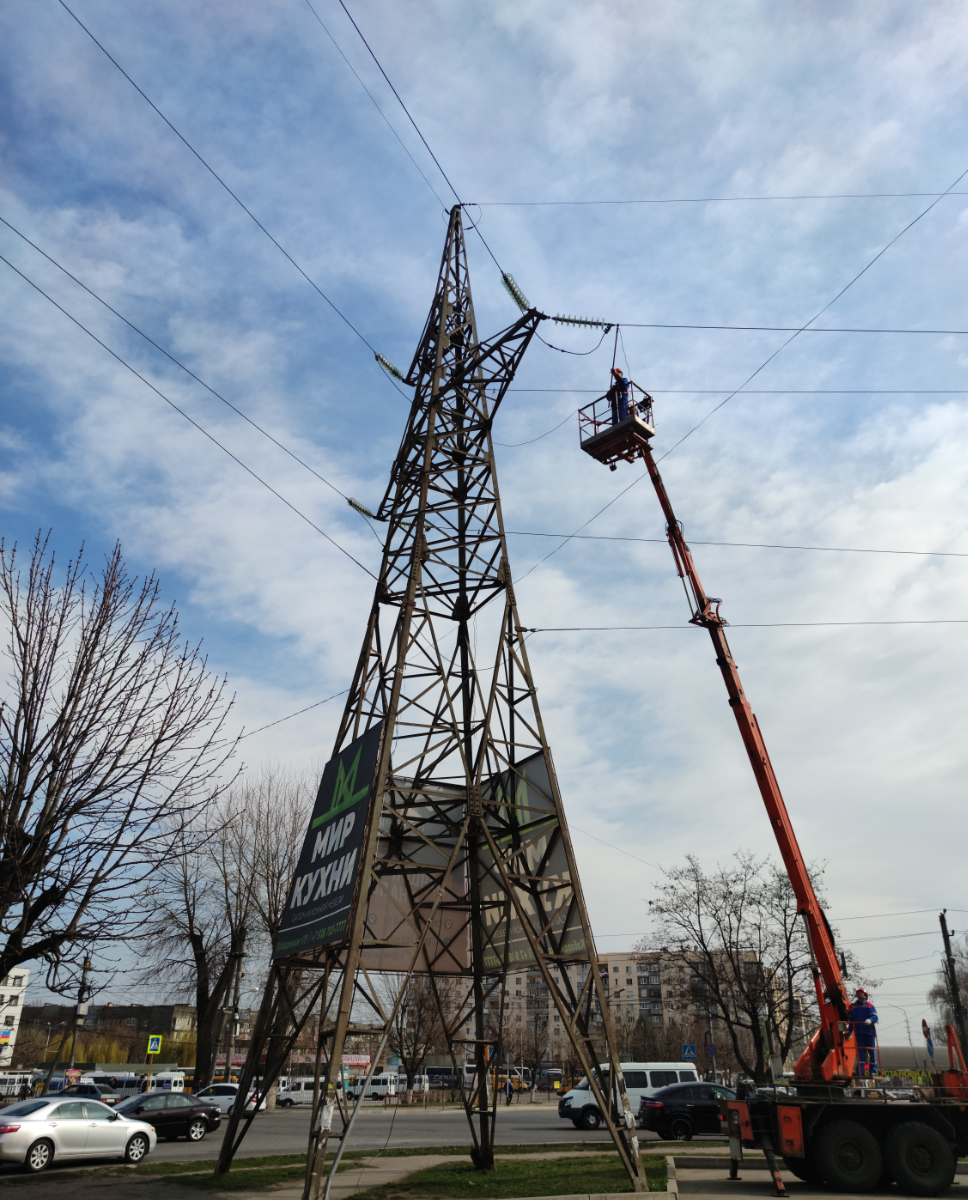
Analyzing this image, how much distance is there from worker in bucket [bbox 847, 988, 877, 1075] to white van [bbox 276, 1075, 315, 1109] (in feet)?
97.0

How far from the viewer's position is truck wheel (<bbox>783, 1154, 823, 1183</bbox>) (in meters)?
12.9

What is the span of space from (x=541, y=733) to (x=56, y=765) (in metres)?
7.21

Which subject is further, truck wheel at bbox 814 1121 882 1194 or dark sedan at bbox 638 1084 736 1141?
dark sedan at bbox 638 1084 736 1141

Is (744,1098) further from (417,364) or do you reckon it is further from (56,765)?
(417,364)

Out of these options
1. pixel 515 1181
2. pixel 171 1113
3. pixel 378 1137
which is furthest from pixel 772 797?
pixel 171 1113

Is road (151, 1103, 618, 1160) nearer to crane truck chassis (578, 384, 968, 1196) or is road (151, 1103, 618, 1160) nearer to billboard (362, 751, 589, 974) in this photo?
billboard (362, 751, 589, 974)

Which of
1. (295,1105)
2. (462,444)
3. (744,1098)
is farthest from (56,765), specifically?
(295,1105)

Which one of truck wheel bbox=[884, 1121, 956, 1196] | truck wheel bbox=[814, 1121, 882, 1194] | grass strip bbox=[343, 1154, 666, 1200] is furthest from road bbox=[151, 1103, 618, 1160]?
truck wheel bbox=[884, 1121, 956, 1196]

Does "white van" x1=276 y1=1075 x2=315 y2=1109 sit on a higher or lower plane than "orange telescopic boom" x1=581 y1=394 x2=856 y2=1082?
lower

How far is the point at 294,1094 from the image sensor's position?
38.0 metres

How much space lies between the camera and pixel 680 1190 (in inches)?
455

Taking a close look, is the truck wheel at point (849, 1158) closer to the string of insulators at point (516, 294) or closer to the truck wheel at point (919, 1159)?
the truck wheel at point (919, 1159)

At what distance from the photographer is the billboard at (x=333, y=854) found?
11.0 meters

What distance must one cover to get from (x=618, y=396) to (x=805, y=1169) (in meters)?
15.1
